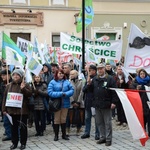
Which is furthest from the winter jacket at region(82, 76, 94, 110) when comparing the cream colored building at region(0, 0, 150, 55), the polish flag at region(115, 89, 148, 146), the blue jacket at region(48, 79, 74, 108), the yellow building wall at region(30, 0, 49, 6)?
the yellow building wall at region(30, 0, 49, 6)

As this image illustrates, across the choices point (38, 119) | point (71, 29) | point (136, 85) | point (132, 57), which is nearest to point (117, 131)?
point (136, 85)

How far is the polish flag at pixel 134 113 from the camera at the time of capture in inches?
239

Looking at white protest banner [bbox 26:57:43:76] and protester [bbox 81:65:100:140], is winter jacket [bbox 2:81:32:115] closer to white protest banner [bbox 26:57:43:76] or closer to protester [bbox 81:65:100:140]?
white protest banner [bbox 26:57:43:76]

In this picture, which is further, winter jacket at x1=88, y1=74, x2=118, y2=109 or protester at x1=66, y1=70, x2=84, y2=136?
protester at x1=66, y1=70, x2=84, y2=136

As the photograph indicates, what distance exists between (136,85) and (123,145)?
1.54 metres

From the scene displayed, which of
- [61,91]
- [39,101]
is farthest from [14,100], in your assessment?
[39,101]

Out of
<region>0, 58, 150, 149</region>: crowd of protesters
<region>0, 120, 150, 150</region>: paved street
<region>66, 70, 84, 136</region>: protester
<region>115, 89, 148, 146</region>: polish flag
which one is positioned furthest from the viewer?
<region>66, 70, 84, 136</region>: protester

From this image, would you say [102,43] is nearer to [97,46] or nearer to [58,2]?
[97,46]

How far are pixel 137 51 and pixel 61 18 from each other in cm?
1472

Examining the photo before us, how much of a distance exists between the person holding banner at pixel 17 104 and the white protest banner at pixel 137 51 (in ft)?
7.01

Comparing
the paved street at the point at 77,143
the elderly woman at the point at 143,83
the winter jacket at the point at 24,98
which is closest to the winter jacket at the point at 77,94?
the paved street at the point at 77,143

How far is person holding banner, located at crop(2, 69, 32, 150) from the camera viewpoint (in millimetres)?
7227

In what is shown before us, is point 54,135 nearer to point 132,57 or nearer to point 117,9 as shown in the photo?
point 132,57

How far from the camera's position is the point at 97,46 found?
34.0 feet
